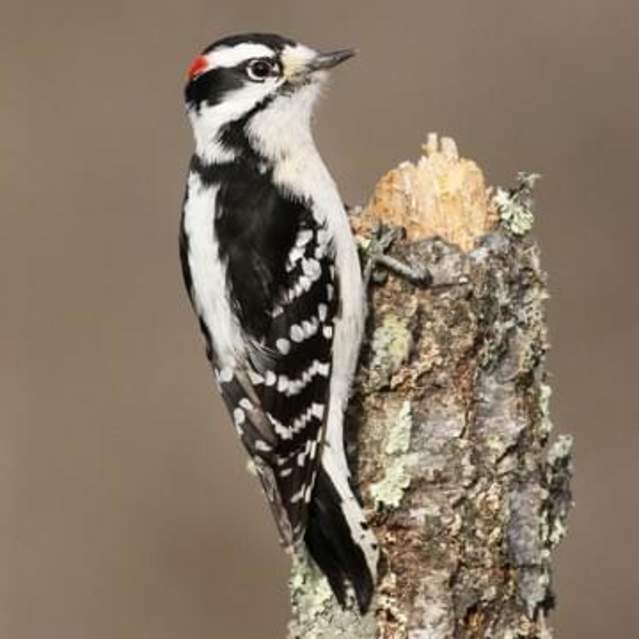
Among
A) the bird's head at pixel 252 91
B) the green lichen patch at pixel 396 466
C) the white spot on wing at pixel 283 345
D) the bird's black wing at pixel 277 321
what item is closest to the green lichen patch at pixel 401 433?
the green lichen patch at pixel 396 466

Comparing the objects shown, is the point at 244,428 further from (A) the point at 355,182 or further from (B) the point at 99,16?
(B) the point at 99,16

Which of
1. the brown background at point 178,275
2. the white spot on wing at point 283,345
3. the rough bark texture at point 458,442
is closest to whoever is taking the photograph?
the rough bark texture at point 458,442

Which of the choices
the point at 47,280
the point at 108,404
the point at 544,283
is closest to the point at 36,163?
the point at 47,280

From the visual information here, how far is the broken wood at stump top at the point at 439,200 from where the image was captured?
19.0 ft

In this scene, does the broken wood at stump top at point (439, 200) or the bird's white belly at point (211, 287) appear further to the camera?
the bird's white belly at point (211, 287)

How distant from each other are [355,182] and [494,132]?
27.2 inches

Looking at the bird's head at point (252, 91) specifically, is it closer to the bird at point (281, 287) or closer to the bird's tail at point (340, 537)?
the bird at point (281, 287)

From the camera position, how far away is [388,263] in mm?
5758

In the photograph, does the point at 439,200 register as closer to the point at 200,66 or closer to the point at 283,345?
the point at 283,345

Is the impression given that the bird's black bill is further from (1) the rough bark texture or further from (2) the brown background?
(2) the brown background

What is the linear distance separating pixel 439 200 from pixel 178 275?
446 cm

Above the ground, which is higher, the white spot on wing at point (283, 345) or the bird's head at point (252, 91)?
the bird's head at point (252, 91)

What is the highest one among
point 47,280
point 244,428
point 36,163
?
point 36,163

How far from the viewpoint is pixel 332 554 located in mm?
5719
